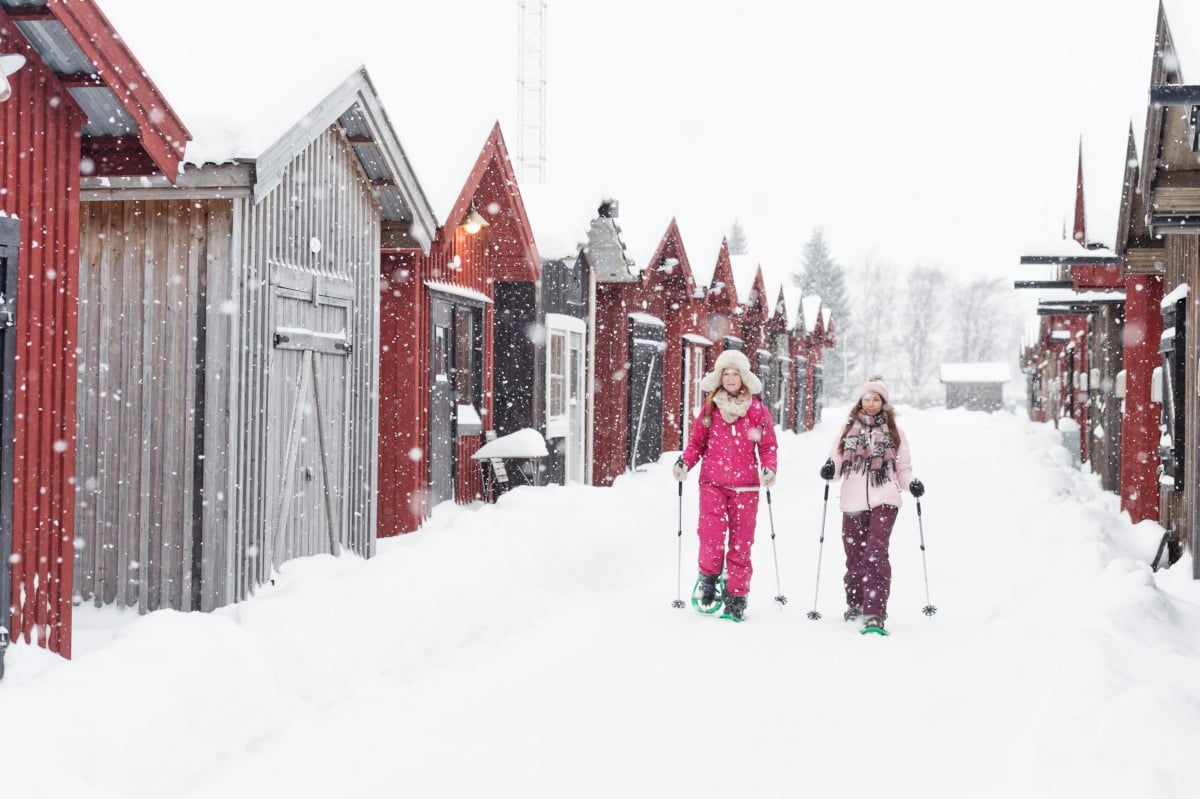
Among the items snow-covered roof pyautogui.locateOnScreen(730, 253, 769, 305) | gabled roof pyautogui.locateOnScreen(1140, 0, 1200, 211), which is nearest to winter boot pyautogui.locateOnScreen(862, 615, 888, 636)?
gabled roof pyautogui.locateOnScreen(1140, 0, 1200, 211)

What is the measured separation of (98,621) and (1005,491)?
1513cm

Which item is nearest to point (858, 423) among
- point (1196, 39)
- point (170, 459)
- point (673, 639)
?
point (673, 639)

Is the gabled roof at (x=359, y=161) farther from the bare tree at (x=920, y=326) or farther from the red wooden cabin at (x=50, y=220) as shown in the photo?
→ the bare tree at (x=920, y=326)

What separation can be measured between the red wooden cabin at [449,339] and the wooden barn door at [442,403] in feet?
0.04

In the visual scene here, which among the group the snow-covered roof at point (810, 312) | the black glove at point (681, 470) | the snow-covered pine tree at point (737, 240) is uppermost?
the snow-covered pine tree at point (737, 240)

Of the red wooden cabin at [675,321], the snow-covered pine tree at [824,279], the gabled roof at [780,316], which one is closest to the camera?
the red wooden cabin at [675,321]

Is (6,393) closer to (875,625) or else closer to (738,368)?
(738,368)

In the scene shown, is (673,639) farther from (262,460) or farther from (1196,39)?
(1196,39)

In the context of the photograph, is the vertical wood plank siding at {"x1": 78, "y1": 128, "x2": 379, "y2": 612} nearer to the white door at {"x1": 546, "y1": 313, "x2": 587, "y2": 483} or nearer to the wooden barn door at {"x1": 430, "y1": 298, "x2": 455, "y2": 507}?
the wooden barn door at {"x1": 430, "y1": 298, "x2": 455, "y2": 507}

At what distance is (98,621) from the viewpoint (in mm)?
7156

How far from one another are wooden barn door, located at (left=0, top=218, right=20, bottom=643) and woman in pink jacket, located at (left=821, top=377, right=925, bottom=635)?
15.9ft

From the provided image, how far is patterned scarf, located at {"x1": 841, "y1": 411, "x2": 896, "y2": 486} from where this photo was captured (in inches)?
318

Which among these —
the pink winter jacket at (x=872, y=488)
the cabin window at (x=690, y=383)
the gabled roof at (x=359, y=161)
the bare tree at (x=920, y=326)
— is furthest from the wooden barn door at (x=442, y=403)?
the bare tree at (x=920, y=326)

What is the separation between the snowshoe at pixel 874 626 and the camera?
7617mm
